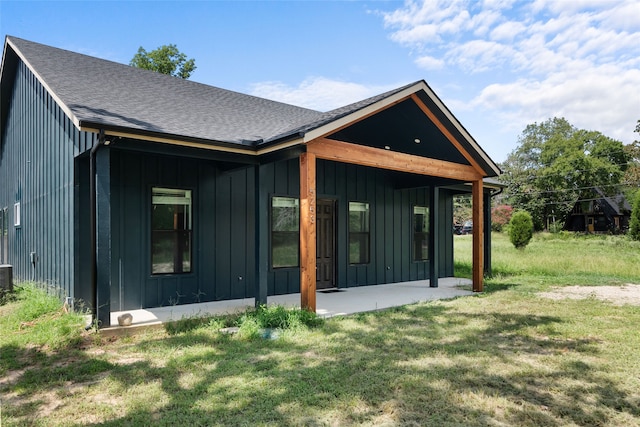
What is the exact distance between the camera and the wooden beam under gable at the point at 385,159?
5887 millimetres

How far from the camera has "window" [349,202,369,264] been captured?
932cm

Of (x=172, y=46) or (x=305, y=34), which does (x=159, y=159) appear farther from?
(x=172, y=46)

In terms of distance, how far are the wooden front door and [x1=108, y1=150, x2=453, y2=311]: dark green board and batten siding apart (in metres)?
0.14

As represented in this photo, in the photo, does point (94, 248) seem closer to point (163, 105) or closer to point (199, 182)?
point (199, 182)

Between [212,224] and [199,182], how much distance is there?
78 cm

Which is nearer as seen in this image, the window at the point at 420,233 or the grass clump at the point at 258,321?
the grass clump at the point at 258,321

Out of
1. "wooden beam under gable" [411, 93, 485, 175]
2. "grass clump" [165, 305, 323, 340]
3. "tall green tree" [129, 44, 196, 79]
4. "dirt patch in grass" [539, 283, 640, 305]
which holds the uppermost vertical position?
"tall green tree" [129, 44, 196, 79]

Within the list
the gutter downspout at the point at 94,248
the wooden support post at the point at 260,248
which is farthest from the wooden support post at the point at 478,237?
the gutter downspout at the point at 94,248

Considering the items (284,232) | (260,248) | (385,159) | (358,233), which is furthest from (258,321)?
(358,233)

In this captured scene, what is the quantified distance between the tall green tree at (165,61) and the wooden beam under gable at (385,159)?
19.0 metres

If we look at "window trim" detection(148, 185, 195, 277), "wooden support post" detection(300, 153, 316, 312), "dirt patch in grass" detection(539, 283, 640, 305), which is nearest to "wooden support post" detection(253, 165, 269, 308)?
"wooden support post" detection(300, 153, 316, 312)

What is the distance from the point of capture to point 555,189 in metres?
39.3

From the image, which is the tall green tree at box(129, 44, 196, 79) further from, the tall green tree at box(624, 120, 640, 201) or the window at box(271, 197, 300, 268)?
the tall green tree at box(624, 120, 640, 201)

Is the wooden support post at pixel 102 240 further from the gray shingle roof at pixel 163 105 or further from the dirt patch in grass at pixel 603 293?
the dirt patch in grass at pixel 603 293
